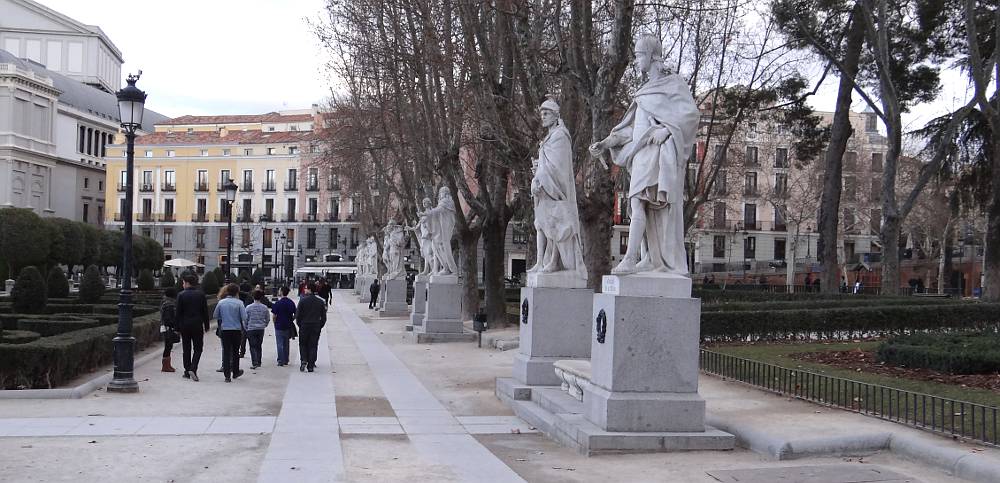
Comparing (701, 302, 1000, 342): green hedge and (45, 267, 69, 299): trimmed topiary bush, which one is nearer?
(701, 302, 1000, 342): green hedge

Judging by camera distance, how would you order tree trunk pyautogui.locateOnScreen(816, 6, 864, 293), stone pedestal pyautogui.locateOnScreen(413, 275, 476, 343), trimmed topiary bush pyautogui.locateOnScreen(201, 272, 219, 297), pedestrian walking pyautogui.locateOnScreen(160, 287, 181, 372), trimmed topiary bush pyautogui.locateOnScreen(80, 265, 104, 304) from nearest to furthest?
pedestrian walking pyautogui.locateOnScreen(160, 287, 181, 372)
stone pedestal pyautogui.locateOnScreen(413, 275, 476, 343)
trimmed topiary bush pyautogui.locateOnScreen(80, 265, 104, 304)
tree trunk pyautogui.locateOnScreen(816, 6, 864, 293)
trimmed topiary bush pyautogui.locateOnScreen(201, 272, 219, 297)

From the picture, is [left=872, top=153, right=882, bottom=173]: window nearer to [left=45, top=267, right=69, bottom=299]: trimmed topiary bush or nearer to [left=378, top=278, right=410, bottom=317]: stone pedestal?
[left=378, top=278, right=410, bottom=317]: stone pedestal

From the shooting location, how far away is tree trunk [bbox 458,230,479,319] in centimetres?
2847

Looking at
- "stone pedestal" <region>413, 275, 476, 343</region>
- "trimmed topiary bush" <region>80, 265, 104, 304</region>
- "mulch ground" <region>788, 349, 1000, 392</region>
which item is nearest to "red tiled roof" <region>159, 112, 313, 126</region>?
"trimmed topiary bush" <region>80, 265, 104, 304</region>

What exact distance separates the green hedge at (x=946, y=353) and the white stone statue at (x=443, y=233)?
11.9m

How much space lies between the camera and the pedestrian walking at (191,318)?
47.6 ft

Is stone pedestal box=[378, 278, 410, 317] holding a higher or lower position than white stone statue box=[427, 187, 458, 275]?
lower

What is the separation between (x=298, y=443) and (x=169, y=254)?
8720 cm

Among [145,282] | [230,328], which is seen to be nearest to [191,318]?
[230,328]

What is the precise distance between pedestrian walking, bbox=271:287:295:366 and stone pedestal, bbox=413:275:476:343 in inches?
238

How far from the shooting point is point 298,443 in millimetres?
9133

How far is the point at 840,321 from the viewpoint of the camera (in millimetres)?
19953

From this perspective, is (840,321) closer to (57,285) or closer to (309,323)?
(309,323)

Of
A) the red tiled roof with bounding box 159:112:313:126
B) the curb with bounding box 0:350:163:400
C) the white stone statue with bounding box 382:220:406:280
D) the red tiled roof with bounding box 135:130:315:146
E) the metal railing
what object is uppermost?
the red tiled roof with bounding box 159:112:313:126
